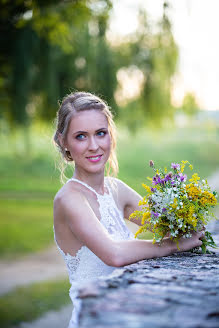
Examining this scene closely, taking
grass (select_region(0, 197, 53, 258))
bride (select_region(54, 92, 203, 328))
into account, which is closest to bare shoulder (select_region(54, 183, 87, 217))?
bride (select_region(54, 92, 203, 328))

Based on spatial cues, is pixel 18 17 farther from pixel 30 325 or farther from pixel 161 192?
pixel 161 192

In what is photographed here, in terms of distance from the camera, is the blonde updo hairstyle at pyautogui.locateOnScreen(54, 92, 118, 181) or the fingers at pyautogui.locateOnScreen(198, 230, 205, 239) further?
the blonde updo hairstyle at pyautogui.locateOnScreen(54, 92, 118, 181)

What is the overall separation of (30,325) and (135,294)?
4.64m

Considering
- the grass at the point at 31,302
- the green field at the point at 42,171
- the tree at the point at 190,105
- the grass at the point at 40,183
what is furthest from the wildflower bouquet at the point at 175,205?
the tree at the point at 190,105

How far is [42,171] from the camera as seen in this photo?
80.1ft

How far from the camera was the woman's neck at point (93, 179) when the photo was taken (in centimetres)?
302

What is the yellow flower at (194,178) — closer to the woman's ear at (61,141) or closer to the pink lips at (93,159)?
the pink lips at (93,159)

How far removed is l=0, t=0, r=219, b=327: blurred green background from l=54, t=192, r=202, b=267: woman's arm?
1664 mm

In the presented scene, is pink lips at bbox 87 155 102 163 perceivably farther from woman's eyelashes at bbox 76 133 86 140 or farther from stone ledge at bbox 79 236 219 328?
stone ledge at bbox 79 236 219 328

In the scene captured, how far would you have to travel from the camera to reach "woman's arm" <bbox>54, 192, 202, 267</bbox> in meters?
2.41

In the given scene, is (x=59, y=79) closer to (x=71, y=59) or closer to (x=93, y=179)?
(x=71, y=59)

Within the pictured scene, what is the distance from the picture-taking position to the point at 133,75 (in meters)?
13.0

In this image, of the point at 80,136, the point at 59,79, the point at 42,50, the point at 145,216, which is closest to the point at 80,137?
the point at 80,136

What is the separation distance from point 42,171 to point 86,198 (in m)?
21.7
